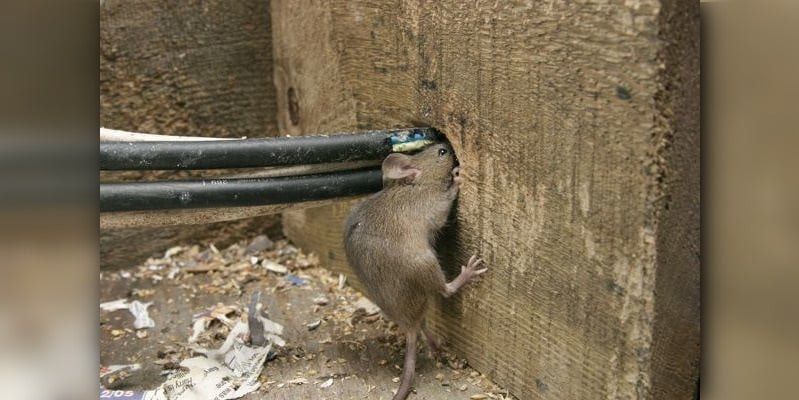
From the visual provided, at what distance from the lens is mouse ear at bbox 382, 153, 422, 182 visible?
2254 millimetres

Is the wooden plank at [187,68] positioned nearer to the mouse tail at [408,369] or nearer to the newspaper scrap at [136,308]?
the newspaper scrap at [136,308]

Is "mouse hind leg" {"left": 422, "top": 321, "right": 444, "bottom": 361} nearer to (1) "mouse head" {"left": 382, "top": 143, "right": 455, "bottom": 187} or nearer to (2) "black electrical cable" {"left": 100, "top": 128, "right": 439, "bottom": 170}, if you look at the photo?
(1) "mouse head" {"left": 382, "top": 143, "right": 455, "bottom": 187}

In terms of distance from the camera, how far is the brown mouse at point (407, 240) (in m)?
2.14

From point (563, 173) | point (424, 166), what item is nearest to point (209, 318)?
point (424, 166)

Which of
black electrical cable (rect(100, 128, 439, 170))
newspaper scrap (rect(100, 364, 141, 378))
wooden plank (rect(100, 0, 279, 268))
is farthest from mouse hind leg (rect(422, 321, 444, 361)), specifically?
wooden plank (rect(100, 0, 279, 268))

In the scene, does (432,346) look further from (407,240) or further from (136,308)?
(136,308)

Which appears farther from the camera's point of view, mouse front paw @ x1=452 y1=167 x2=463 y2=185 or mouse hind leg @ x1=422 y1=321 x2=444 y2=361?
mouse hind leg @ x1=422 y1=321 x2=444 y2=361

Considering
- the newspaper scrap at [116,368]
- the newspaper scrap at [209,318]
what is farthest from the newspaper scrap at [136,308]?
the newspaper scrap at [116,368]

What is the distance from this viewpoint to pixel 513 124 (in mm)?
1841

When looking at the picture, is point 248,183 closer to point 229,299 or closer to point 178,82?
point 229,299

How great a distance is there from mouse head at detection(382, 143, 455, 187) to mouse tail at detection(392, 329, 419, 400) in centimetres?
43
